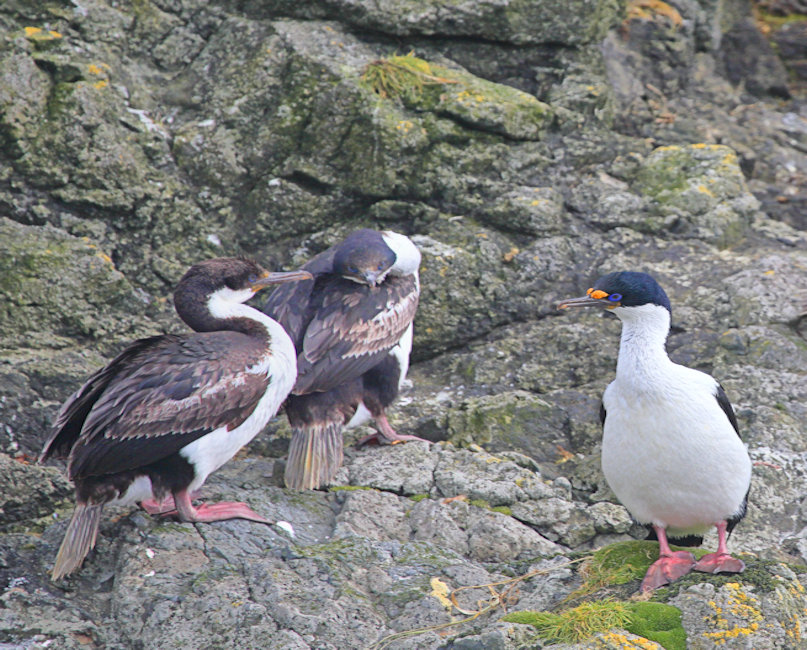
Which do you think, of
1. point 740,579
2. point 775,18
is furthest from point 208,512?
point 775,18

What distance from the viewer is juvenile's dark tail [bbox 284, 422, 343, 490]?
6234mm

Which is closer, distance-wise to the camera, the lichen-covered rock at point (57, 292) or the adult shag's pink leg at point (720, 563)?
the adult shag's pink leg at point (720, 563)

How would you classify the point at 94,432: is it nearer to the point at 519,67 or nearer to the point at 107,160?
the point at 107,160

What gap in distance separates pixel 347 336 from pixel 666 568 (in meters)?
2.93

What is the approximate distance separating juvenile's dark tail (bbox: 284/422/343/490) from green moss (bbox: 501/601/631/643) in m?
2.12

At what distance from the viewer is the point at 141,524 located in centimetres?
556

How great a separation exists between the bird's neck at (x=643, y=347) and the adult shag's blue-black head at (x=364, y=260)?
2.31m

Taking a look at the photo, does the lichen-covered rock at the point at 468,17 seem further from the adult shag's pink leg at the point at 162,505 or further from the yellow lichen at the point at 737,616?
the yellow lichen at the point at 737,616

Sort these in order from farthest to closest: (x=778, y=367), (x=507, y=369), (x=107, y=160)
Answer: (x=107, y=160) < (x=507, y=369) < (x=778, y=367)

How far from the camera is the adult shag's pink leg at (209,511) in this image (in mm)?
5594

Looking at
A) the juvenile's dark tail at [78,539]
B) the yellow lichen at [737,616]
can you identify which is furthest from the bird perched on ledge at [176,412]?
the yellow lichen at [737,616]

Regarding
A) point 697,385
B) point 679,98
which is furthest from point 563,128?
point 697,385

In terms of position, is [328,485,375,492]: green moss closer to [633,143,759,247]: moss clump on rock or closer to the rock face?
the rock face

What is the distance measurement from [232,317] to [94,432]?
1129mm
